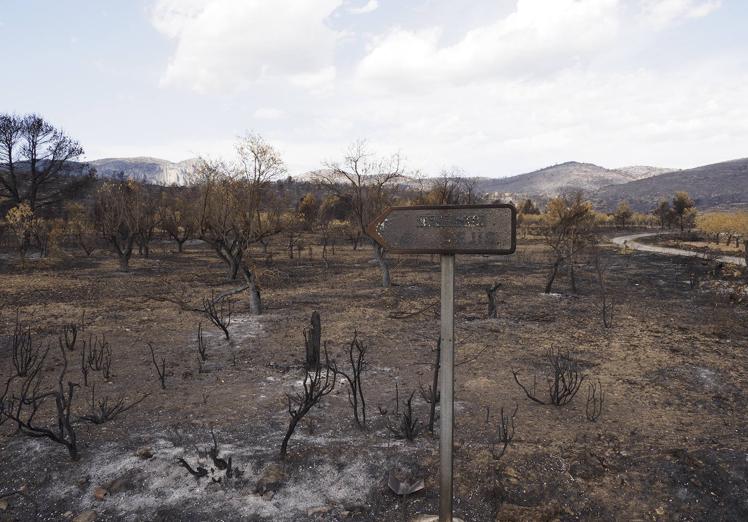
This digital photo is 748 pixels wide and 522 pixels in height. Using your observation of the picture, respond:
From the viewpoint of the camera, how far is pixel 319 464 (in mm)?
4590

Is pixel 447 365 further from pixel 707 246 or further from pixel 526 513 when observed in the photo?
pixel 707 246

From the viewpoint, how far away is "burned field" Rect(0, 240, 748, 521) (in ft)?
13.1

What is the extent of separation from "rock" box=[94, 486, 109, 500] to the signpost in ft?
10.1

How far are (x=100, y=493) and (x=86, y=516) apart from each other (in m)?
0.34

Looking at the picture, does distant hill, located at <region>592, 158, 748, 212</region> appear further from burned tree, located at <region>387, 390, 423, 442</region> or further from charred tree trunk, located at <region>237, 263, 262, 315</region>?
burned tree, located at <region>387, 390, 423, 442</region>

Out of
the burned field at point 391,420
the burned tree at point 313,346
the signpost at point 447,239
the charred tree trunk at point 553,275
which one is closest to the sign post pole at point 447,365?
the signpost at point 447,239

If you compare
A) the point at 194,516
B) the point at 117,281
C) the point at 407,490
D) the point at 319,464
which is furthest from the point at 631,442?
the point at 117,281

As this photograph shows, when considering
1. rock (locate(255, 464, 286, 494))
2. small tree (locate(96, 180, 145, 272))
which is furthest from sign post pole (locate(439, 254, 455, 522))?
small tree (locate(96, 180, 145, 272))

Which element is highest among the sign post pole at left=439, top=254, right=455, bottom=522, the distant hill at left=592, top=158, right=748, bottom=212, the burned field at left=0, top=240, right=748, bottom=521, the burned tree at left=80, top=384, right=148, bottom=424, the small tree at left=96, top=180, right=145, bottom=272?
the distant hill at left=592, top=158, right=748, bottom=212

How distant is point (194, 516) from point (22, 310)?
11.8 m

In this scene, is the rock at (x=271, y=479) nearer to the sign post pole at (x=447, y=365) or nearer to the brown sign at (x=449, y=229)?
the sign post pole at (x=447, y=365)

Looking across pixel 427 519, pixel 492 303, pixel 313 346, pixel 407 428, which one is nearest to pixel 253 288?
pixel 313 346

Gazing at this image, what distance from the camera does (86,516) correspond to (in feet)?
12.2

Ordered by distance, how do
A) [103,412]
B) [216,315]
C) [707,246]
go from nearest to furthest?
[103,412] < [216,315] < [707,246]
